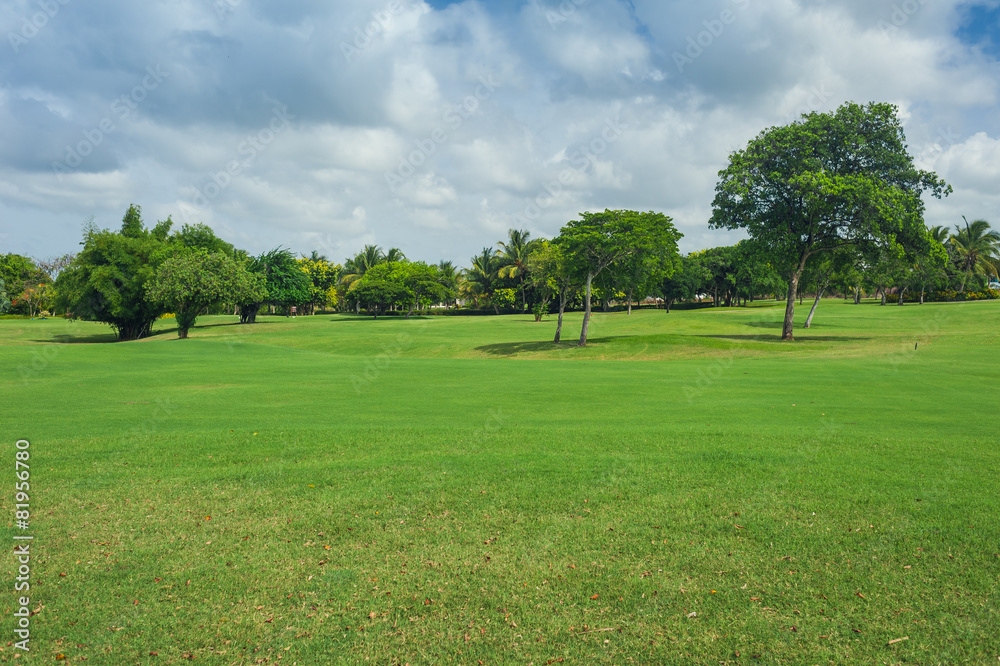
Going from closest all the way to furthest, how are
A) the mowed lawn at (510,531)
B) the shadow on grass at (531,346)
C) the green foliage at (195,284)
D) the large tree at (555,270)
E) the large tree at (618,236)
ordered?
1. the mowed lawn at (510,531)
2. the large tree at (618,236)
3. the large tree at (555,270)
4. the shadow on grass at (531,346)
5. the green foliage at (195,284)

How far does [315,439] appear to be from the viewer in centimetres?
1176

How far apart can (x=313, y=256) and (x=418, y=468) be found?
141 meters

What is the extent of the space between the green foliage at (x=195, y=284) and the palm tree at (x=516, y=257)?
5889cm

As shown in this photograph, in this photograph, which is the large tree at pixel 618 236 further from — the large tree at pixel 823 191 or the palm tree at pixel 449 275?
the palm tree at pixel 449 275

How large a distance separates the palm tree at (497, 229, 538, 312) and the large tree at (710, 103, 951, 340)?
218 feet

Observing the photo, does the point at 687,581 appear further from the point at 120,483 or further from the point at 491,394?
the point at 491,394

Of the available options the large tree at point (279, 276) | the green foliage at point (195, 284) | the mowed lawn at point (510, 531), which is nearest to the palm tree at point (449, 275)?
the large tree at point (279, 276)

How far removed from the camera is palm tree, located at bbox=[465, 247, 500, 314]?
394 feet

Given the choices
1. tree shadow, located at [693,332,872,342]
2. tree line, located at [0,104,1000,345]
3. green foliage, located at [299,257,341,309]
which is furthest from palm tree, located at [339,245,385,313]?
tree shadow, located at [693,332,872,342]

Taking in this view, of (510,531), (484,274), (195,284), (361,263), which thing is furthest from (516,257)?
(510,531)

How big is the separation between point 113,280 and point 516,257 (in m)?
74.6

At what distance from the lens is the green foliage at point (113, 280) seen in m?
55.4

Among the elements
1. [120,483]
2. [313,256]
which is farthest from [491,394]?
[313,256]

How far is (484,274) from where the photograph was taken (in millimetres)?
121812
